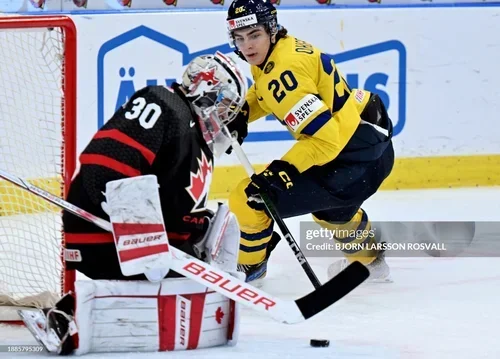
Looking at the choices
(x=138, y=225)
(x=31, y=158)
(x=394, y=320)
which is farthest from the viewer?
(x=31, y=158)

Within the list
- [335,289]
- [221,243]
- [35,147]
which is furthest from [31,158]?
[335,289]

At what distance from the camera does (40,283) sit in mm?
3520

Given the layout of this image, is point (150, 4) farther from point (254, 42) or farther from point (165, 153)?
point (165, 153)

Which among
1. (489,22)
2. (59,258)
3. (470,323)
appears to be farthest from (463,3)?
(59,258)

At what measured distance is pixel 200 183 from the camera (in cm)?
298

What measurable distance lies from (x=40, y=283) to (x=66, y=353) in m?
0.70

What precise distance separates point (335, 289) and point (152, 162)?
60 centimetres

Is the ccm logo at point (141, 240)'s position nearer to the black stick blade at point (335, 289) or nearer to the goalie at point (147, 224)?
the goalie at point (147, 224)

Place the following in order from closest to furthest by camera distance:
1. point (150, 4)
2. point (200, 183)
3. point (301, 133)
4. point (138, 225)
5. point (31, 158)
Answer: point (138, 225) < point (200, 183) < point (301, 133) < point (31, 158) < point (150, 4)

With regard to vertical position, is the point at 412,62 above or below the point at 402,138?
above

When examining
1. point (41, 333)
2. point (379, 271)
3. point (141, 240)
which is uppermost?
point (141, 240)

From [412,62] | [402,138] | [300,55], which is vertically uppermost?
[300,55]

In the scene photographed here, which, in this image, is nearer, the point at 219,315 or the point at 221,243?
the point at 219,315

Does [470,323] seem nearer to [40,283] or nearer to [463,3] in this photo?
[40,283]
